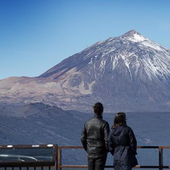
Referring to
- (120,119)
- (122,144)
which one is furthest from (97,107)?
(122,144)

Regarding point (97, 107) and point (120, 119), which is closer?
point (120, 119)

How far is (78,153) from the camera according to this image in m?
198

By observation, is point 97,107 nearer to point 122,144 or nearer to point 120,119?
point 120,119

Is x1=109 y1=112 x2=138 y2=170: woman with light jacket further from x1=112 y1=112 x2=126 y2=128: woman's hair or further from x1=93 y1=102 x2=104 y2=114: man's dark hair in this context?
x1=93 y1=102 x2=104 y2=114: man's dark hair

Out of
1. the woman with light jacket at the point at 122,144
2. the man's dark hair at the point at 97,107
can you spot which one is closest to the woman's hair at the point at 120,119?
the woman with light jacket at the point at 122,144

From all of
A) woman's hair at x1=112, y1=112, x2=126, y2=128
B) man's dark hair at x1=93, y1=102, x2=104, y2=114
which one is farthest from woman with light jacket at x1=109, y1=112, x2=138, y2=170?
man's dark hair at x1=93, y1=102, x2=104, y2=114

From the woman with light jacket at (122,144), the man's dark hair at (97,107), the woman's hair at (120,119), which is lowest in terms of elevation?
the woman with light jacket at (122,144)

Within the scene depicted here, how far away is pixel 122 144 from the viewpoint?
27.6 ft

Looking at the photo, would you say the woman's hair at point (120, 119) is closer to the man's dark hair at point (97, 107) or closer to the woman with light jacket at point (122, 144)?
the woman with light jacket at point (122, 144)

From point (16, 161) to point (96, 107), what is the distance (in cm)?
248

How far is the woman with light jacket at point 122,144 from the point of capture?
8.28 metres

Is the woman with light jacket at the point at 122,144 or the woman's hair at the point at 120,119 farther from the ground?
the woman's hair at the point at 120,119

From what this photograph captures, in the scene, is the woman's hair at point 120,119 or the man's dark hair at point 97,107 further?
the man's dark hair at point 97,107

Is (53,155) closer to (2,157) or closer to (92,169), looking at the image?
(2,157)
